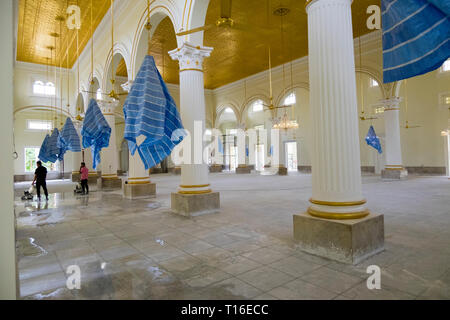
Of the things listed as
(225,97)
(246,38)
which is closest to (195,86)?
(246,38)

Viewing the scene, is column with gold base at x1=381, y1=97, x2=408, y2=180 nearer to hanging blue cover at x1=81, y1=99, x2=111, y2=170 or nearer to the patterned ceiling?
the patterned ceiling

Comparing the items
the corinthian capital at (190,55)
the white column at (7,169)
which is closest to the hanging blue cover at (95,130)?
the corinthian capital at (190,55)

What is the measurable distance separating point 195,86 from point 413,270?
474cm

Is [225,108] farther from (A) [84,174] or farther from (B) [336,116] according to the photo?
(B) [336,116]

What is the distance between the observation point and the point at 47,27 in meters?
10.5

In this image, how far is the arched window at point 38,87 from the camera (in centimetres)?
1527

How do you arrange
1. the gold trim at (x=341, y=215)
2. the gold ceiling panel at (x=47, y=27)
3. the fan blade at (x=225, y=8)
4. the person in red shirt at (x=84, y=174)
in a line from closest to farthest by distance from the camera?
the gold trim at (x=341, y=215) → the fan blade at (x=225, y=8) → the gold ceiling panel at (x=47, y=27) → the person in red shirt at (x=84, y=174)

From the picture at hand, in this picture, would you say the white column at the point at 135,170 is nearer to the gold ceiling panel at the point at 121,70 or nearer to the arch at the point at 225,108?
the gold ceiling panel at the point at 121,70

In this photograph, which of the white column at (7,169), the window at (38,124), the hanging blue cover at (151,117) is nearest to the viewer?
the white column at (7,169)

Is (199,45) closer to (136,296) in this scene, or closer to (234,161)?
(136,296)

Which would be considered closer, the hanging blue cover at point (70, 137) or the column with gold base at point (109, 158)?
the hanging blue cover at point (70, 137)

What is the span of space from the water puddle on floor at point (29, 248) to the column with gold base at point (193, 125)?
2.50 metres

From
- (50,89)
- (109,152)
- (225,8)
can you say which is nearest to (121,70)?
(50,89)

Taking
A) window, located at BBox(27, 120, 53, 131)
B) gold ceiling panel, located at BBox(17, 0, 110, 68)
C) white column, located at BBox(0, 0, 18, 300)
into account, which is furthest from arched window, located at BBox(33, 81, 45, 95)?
white column, located at BBox(0, 0, 18, 300)
